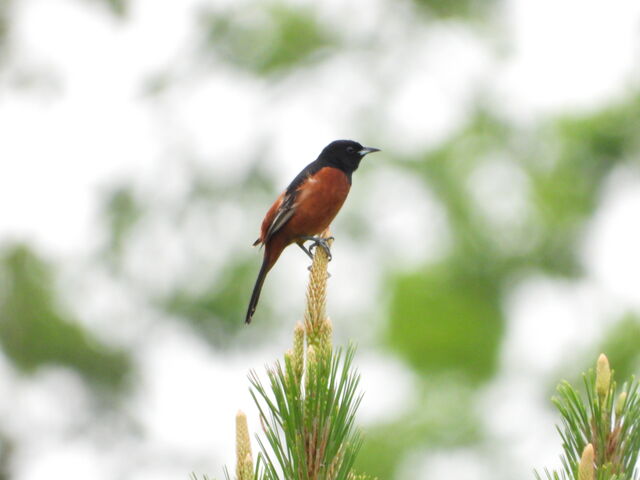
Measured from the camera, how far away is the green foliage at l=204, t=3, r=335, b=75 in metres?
19.3

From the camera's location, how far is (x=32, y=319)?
575 inches

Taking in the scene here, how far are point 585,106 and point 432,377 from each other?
588 centimetres

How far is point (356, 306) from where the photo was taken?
15320mm

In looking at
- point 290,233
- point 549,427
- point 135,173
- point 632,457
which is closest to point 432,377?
point 549,427

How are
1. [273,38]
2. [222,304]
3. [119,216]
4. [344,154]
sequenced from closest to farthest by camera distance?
[344,154] → [222,304] → [119,216] → [273,38]

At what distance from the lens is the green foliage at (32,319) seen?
14.5 meters

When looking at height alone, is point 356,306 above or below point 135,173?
below

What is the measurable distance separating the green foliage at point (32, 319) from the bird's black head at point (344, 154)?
9549mm

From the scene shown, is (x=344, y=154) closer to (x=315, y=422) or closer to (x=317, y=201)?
(x=317, y=201)

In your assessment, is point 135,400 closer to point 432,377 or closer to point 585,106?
point 432,377

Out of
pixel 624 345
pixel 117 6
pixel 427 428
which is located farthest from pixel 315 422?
pixel 117 6

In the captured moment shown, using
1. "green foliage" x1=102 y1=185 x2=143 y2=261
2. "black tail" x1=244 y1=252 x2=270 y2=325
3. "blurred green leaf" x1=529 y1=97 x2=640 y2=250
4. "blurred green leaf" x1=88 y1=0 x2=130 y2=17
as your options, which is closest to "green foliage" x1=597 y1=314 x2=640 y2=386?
"blurred green leaf" x1=529 y1=97 x2=640 y2=250

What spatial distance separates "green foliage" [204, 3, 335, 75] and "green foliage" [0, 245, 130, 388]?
6.58 m

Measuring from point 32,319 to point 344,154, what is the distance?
9.83 meters
